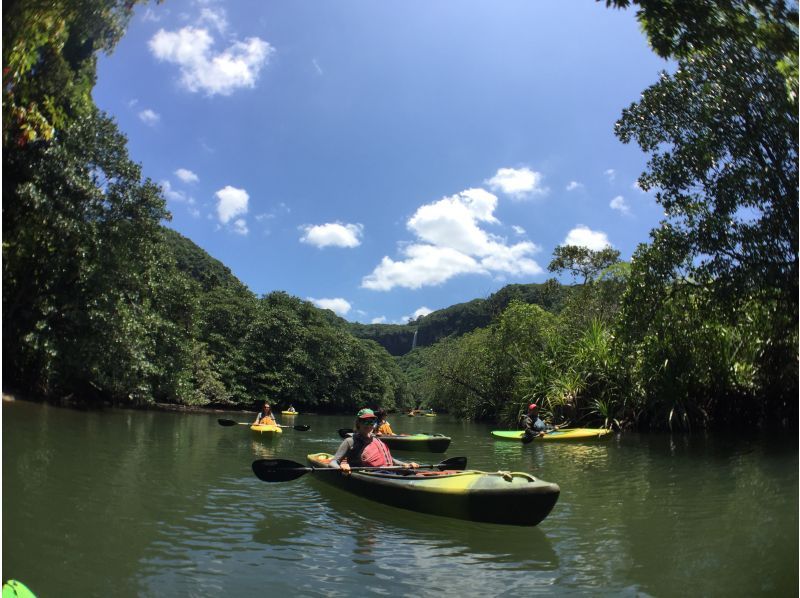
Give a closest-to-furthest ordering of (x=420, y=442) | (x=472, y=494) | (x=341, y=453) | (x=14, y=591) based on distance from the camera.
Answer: (x=14, y=591) → (x=472, y=494) → (x=341, y=453) → (x=420, y=442)

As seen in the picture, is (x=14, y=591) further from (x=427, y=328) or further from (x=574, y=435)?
(x=427, y=328)

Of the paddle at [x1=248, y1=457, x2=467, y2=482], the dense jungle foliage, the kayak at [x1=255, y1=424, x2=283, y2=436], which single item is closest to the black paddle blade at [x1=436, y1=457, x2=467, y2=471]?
the paddle at [x1=248, y1=457, x2=467, y2=482]

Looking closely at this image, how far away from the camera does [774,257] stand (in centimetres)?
745

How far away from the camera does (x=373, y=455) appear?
808cm

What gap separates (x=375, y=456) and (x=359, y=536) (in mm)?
2065

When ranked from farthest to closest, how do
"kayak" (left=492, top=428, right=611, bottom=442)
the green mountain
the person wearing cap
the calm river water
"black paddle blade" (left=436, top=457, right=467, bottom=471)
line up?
the green mountain, "kayak" (left=492, top=428, right=611, bottom=442), the person wearing cap, "black paddle blade" (left=436, top=457, right=467, bottom=471), the calm river water

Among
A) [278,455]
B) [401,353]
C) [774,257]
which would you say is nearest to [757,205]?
[774,257]

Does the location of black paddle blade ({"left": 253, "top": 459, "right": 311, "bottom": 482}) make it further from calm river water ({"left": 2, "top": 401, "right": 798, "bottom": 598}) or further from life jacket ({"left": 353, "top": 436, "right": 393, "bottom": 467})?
life jacket ({"left": 353, "top": 436, "right": 393, "bottom": 467})

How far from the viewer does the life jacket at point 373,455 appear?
8.04 m

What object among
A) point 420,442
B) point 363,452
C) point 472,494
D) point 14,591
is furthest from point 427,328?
point 14,591

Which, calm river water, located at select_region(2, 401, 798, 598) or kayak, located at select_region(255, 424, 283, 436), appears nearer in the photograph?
calm river water, located at select_region(2, 401, 798, 598)

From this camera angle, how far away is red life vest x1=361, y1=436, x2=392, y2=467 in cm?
804

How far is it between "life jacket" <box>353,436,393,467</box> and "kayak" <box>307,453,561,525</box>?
1.99 feet

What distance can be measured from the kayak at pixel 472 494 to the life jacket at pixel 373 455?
608 millimetres
